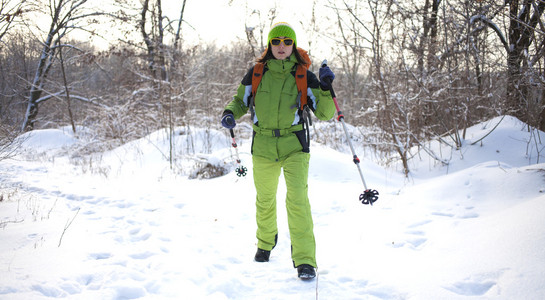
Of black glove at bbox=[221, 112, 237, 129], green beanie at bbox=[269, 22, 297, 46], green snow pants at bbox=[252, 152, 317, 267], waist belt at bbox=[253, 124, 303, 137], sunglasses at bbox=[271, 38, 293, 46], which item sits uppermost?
green beanie at bbox=[269, 22, 297, 46]

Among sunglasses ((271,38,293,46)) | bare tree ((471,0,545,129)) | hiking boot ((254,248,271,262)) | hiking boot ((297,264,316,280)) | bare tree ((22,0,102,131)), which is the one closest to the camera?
hiking boot ((297,264,316,280))

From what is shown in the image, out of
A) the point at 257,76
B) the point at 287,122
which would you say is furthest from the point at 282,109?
→ the point at 257,76

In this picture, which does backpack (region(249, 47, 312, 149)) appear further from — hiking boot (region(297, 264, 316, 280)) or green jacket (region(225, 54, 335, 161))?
hiking boot (region(297, 264, 316, 280))

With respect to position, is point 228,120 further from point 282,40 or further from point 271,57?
point 282,40

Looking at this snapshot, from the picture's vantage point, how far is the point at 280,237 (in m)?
3.56

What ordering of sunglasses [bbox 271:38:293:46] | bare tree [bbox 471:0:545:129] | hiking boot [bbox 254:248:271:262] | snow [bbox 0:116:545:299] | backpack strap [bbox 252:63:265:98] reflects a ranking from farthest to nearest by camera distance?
bare tree [bbox 471:0:545:129], hiking boot [bbox 254:248:271:262], backpack strap [bbox 252:63:265:98], sunglasses [bbox 271:38:293:46], snow [bbox 0:116:545:299]

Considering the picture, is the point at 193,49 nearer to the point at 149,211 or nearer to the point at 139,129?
the point at 139,129

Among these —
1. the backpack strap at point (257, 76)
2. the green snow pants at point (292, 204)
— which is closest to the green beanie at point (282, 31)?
the backpack strap at point (257, 76)

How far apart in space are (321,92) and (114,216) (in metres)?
3.05

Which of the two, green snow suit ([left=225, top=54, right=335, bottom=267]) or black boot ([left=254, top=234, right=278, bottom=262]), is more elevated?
green snow suit ([left=225, top=54, right=335, bottom=267])

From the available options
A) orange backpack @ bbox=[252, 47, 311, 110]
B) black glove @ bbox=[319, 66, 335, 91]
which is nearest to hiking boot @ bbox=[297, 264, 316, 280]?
orange backpack @ bbox=[252, 47, 311, 110]

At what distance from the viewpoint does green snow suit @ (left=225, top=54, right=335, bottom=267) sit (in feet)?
8.74

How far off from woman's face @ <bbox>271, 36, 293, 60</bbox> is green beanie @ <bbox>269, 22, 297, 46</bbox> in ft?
0.15

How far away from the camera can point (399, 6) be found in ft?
19.8
